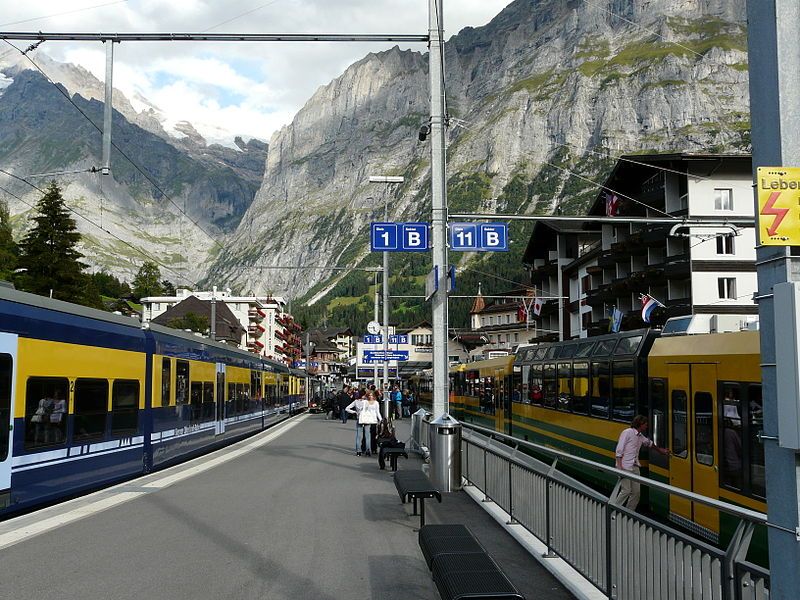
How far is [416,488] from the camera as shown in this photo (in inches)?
404

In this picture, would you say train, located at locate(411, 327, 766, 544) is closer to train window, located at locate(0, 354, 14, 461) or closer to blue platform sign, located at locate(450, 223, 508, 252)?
blue platform sign, located at locate(450, 223, 508, 252)

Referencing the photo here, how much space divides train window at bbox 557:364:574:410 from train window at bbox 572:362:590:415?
1.03 ft

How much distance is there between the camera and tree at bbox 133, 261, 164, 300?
157 meters

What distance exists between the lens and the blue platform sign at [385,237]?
15.7 m

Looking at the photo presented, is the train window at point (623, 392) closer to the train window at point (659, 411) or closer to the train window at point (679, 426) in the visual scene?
the train window at point (659, 411)

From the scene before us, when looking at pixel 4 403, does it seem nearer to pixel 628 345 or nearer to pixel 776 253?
pixel 776 253

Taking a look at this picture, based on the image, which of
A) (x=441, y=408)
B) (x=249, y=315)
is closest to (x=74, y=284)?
(x=249, y=315)

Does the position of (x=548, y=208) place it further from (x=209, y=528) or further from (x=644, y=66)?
(x=209, y=528)

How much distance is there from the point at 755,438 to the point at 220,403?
1808cm

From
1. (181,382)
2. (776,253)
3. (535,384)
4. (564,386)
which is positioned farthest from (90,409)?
(535,384)

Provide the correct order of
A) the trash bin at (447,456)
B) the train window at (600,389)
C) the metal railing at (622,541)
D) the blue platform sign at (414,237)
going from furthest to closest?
the train window at (600,389) → the blue platform sign at (414,237) → the trash bin at (447,456) → the metal railing at (622,541)

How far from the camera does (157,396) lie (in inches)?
683

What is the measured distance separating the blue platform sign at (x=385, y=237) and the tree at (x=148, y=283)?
14695 cm

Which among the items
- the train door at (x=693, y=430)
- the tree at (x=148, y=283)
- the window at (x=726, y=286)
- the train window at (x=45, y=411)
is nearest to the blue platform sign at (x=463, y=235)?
the train door at (x=693, y=430)
